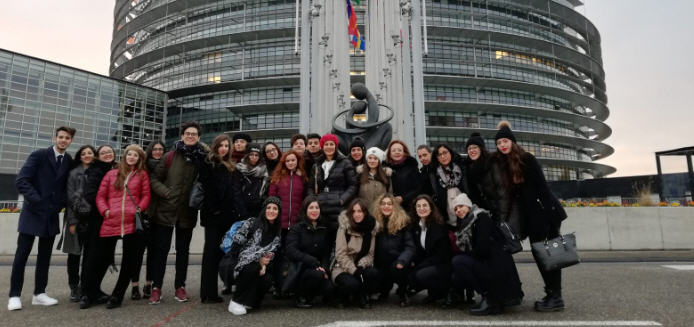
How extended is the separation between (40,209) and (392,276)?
4173 mm

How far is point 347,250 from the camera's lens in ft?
13.2

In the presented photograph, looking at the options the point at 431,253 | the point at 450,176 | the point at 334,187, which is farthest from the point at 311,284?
the point at 450,176

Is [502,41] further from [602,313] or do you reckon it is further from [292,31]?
[602,313]

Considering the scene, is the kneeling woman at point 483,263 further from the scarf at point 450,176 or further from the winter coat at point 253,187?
the winter coat at point 253,187

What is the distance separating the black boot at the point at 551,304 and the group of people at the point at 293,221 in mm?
12

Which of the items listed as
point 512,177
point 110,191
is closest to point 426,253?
point 512,177

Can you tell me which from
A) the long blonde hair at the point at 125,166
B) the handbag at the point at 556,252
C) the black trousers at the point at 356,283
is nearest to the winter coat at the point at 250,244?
the black trousers at the point at 356,283

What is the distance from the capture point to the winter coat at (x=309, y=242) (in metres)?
3.94

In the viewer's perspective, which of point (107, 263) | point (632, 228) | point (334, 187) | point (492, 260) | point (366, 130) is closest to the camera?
point (492, 260)

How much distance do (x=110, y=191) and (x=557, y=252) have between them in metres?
5.00

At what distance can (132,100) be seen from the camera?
1650 inches

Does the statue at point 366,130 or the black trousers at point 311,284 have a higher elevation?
the statue at point 366,130

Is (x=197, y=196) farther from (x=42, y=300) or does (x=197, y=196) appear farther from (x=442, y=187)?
(x=442, y=187)

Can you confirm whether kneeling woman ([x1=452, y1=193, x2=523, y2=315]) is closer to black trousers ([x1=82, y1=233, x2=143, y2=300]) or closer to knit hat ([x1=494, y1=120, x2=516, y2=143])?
knit hat ([x1=494, y1=120, x2=516, y2=143])
